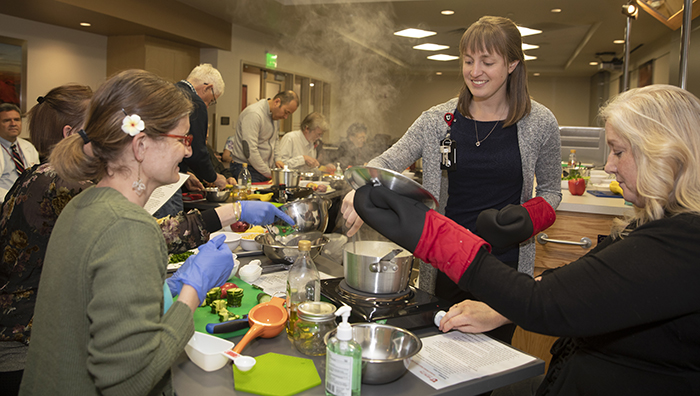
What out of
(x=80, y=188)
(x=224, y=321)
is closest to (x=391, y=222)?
(x=224, y=321)

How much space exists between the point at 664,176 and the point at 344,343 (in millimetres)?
774

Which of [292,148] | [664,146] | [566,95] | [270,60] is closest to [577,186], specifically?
[664,146]

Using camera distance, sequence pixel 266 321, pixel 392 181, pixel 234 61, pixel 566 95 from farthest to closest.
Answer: pixel 566 95 → pixel 234 61 → pixel 266 321 → pixel 392 181

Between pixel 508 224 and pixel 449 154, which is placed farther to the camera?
pixel 449 154

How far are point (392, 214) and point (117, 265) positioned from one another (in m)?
0.58

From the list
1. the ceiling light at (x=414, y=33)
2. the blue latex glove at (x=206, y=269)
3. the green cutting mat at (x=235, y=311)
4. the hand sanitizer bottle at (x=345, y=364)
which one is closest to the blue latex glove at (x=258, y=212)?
the green cutting mat at (x=235, y=311)

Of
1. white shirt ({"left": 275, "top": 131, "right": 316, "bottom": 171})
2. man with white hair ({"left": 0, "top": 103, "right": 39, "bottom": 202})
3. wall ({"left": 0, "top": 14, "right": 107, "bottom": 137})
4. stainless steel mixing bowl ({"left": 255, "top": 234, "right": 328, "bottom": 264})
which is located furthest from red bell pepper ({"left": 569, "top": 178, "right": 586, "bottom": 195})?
wall ({"left": 0, "top": 14, "right": 107, "bottom": 137})

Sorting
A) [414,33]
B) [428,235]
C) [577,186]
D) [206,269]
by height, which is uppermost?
[414,33]

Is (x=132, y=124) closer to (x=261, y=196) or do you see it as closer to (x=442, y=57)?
(x=261, y=196)

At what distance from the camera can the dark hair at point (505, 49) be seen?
1.71 meters

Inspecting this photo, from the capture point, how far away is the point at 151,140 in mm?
1093

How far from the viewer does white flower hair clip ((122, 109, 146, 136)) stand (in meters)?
1.03

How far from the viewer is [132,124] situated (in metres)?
1.04

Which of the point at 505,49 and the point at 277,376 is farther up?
the point at 505,49
